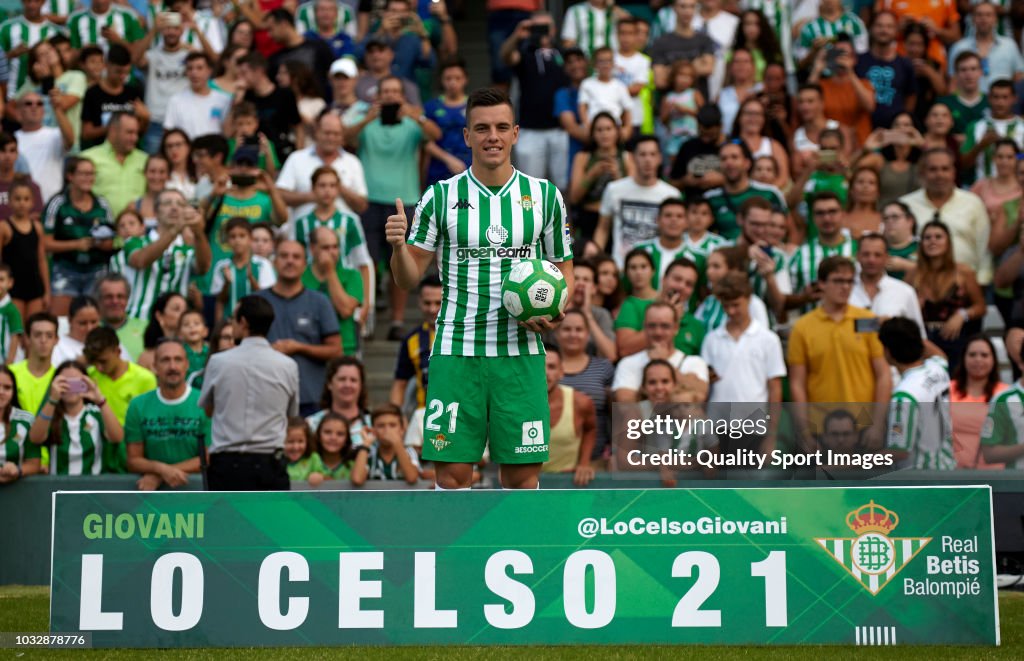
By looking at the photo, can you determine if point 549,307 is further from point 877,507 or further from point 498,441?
point 877,507

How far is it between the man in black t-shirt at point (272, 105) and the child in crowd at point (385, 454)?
14.7ft

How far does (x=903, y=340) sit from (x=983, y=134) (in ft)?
14.7

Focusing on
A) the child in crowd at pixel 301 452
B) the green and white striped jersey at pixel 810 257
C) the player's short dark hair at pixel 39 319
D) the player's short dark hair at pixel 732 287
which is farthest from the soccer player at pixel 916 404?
the player's short dark hair at pixel 39 319

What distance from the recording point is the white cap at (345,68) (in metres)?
13.6

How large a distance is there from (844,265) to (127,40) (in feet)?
27.3

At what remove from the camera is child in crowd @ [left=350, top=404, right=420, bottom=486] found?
9.80 m

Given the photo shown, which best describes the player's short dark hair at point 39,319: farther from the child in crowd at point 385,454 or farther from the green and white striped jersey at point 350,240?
the green and white striped jersey at point 350,240

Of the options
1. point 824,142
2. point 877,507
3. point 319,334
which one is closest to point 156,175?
point 319,334

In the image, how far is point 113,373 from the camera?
10.4m

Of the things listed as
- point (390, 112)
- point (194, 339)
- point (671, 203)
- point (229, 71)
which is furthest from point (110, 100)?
point (671, 203)

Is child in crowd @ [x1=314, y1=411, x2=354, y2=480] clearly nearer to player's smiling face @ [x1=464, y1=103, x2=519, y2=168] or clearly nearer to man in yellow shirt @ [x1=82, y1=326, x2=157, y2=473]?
man in yellow shirt @ [x1=82, y1=326, x2=157, y2=473]

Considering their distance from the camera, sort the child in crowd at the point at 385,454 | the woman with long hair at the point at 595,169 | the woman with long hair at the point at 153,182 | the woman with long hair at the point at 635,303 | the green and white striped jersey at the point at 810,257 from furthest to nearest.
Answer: the woman with long hair at the point at 595,169, the woman with long hair at the point at 153,182, the green and white striped jersey at the point at 810,257, the woman with long hair at the point at 635,303, the child in crowd at the point at 385,454

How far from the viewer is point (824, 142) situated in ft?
42.1

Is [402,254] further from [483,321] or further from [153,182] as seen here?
[153,182]
